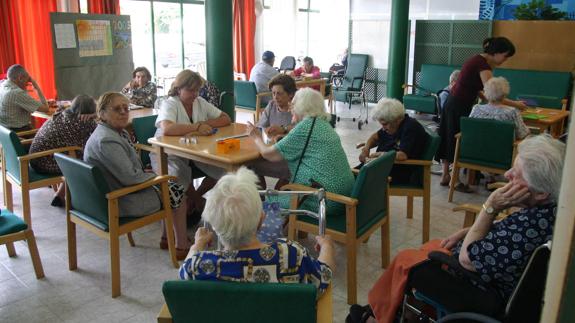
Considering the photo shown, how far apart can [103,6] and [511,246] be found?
7099mm

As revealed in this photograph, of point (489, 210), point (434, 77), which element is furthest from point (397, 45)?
point (489, 210)

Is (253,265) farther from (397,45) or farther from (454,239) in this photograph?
(397,45)

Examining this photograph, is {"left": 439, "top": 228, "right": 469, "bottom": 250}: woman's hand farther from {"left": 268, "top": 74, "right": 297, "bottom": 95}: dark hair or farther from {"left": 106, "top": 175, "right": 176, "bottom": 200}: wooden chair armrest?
{"left": 268, "top": 74, "right": 297, "bottom": 95}: dark hair

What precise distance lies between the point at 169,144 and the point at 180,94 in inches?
20.7

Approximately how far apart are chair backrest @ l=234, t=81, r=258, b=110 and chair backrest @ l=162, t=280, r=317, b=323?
17.7 feet

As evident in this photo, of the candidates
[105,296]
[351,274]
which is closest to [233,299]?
[351,274]

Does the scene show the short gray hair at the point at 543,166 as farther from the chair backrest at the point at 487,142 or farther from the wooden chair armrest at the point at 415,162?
the chair backrest at the point at 487,142

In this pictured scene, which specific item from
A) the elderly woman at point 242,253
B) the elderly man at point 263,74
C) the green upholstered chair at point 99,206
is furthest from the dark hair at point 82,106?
the elderly man at point 263,74

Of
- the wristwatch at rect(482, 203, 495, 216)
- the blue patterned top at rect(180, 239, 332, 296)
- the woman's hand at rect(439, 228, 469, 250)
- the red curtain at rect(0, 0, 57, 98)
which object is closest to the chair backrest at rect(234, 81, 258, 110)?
the red curtain at rect(0, 0, 57, 98)

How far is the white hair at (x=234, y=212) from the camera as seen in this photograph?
157 cm

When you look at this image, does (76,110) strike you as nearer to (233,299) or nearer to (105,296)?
(105,296)

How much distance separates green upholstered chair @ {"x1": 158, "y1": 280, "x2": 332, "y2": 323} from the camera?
1.33m

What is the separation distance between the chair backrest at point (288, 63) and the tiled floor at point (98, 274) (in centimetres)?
676

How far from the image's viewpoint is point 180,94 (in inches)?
145
